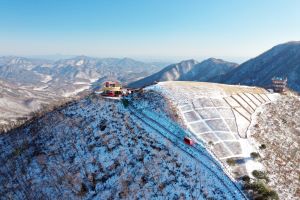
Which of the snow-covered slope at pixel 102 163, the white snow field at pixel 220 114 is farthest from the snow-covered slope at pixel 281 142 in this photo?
the snow-covered slope at pixel 102 163

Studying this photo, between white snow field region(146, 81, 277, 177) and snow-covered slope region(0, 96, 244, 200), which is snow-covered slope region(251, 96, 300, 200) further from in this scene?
snow-covered slope region(0, 96, 244, 200)

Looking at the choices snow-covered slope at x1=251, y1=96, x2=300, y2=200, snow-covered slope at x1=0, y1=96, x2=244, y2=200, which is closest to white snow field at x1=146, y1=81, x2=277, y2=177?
snow-covered slope at x1=251, y1=96, x2=300, y2=200

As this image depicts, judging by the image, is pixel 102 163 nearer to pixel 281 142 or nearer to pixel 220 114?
pixel 220 114

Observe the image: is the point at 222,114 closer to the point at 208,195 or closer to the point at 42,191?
the point at 208,195

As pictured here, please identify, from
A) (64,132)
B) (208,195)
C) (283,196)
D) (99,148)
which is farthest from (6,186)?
(283,196)

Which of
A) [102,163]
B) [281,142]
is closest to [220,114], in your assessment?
[281,142]

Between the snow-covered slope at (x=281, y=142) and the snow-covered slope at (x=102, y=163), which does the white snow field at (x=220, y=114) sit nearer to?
the snow-covered slope at (x=281, y=142)
